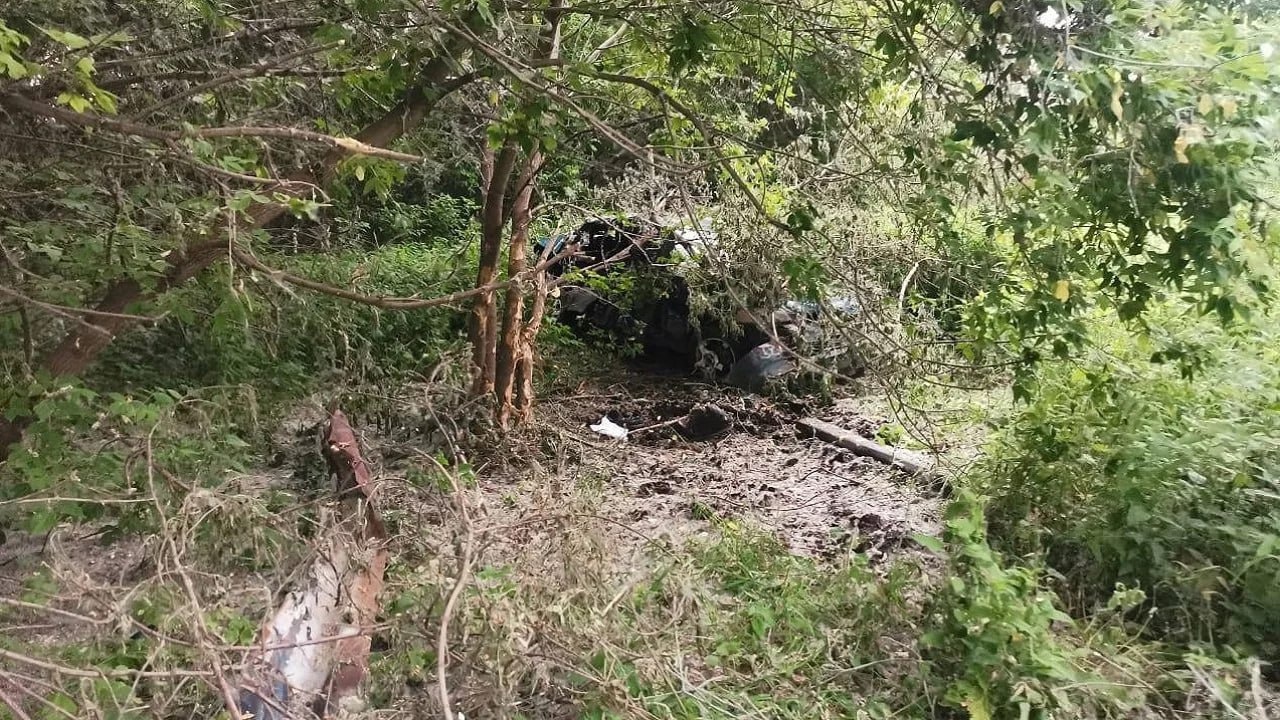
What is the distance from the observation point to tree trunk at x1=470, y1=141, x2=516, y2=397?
16.1ft

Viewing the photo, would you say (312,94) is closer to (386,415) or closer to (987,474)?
(386,415)

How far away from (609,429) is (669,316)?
152 centimetres

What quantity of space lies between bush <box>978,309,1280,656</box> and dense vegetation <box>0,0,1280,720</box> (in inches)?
0.6

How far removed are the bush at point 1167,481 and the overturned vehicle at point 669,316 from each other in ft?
5.88

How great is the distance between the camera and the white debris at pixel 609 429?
17.8ft

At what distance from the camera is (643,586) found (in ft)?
10.4

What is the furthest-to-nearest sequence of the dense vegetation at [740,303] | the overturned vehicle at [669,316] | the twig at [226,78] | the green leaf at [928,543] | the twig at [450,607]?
the overturned vehicle at [669,316] → the green leaf at [928,543] → the twig at [226,78] → the dense vegetation at [740,303] → the twig at [450,607]

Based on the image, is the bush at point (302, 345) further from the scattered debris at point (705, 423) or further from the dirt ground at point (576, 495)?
the scattered debris at point (705, 423)

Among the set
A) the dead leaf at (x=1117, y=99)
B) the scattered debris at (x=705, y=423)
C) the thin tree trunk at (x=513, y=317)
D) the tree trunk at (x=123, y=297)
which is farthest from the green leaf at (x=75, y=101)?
the scattered debris at (x=705, y=423)

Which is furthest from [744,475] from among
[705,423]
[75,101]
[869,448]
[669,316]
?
[75,101]

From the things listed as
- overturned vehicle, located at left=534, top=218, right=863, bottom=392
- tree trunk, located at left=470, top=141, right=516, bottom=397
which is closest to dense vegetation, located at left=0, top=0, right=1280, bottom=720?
tree trunk, located at left=470, top=141, right=516, bottom=397

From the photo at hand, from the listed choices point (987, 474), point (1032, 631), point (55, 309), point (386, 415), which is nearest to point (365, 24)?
point (55, 309)

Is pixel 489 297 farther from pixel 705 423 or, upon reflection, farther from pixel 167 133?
pixel 167 133

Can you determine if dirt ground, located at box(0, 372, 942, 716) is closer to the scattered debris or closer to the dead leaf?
the scattered debris
